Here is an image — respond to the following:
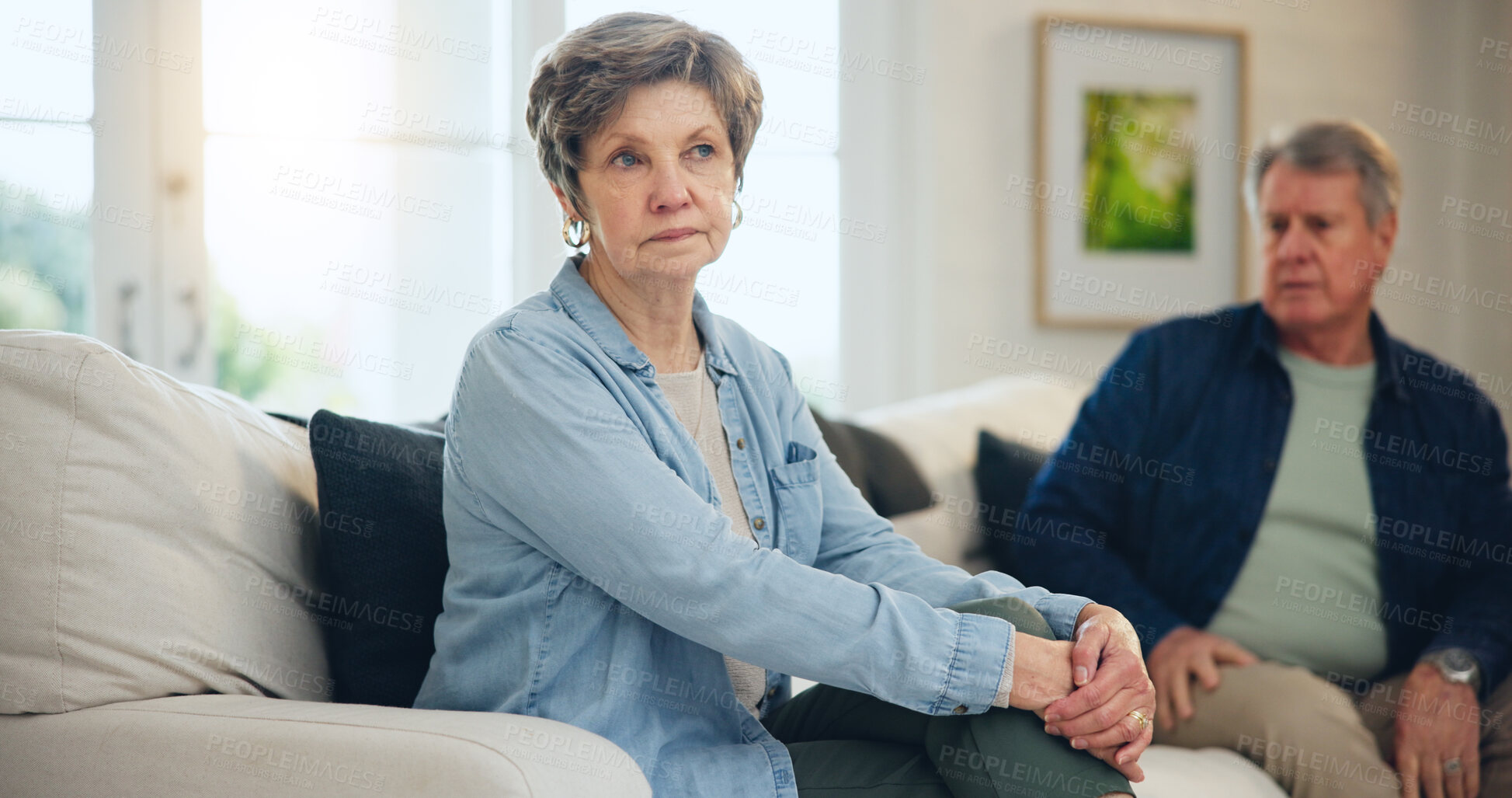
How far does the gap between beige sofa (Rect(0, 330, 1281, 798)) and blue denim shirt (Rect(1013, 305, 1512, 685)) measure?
108cm

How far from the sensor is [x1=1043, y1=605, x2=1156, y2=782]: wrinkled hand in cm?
112

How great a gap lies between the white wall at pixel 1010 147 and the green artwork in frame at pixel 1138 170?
0.19 m

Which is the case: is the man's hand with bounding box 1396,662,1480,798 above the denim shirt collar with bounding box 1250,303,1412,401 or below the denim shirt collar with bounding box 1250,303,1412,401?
below

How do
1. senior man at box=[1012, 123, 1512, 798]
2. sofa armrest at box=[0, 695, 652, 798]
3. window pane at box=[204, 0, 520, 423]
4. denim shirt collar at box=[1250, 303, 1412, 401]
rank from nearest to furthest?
1. sofa armrest at box=[0, 695, 652, 798]
2. senior man at box=[1012, 123, 1512, 798]
3. denim shirt collar at box=[1250, 303, 1412, 401]
4. window pane at box=[204, 0, 520, 423]

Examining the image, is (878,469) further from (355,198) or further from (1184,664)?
(355,198)

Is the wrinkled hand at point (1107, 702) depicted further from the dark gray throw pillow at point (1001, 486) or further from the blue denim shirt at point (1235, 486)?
the dark gray throw pillow at point (1001, 486)

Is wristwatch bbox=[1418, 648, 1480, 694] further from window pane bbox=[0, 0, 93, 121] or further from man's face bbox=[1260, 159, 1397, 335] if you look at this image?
window pane bbox=[0, 0, 93, 121]

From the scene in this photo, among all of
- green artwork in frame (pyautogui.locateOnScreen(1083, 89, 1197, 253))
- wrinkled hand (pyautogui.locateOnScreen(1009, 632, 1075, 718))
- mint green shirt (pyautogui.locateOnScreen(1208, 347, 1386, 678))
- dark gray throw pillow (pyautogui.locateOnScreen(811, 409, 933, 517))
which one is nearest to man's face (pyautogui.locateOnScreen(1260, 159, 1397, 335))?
mint green shirt (pyautogui.locateOnScreen(1208, 347, 1386, 678))

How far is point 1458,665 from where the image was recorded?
1.65 m

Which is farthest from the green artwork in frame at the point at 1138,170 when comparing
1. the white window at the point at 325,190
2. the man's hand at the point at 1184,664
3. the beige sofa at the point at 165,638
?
the beige sofa at the point at 165,638

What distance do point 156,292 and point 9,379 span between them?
1.97 meters

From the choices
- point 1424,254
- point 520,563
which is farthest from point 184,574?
point 1424,254

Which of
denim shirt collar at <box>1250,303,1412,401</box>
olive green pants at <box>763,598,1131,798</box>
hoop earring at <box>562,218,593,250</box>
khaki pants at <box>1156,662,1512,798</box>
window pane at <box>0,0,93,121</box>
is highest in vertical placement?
window pane at <box>0,0,93,121</box>

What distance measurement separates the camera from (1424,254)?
3705 millimetres
